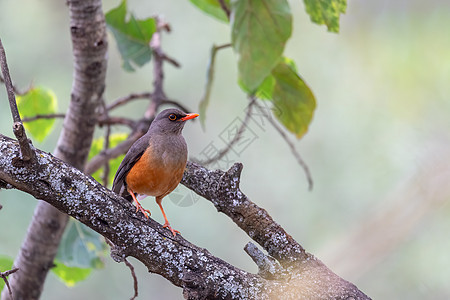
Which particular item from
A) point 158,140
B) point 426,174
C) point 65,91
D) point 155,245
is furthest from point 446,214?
point 65,91

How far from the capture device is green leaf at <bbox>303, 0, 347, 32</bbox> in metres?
3.56

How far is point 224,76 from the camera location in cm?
966

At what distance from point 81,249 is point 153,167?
182 cm

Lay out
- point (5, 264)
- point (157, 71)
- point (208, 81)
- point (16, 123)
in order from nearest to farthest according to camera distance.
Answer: point (16, 123) → point (5, 264) → point (208, 81) → point (157, 71)

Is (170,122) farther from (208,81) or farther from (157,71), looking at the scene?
(157,71)

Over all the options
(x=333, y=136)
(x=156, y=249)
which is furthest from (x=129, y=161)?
(x=333, y=136)

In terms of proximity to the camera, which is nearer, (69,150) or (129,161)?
(129,161)

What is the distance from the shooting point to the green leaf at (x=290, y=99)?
12.9ft

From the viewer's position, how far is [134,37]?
4863 millimetres

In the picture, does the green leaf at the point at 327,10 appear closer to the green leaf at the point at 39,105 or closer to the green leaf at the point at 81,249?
the green leaf at the point at 39,105

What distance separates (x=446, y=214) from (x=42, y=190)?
12.7 feet

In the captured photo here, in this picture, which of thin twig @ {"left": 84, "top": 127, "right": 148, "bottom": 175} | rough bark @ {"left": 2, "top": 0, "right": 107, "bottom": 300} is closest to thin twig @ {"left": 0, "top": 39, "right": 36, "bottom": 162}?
rough bark @ {"left": 2, "top": 0, "right": 107, "bottom": 300}

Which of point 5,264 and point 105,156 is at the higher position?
point 105,156

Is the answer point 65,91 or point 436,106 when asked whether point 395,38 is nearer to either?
point 436,106
